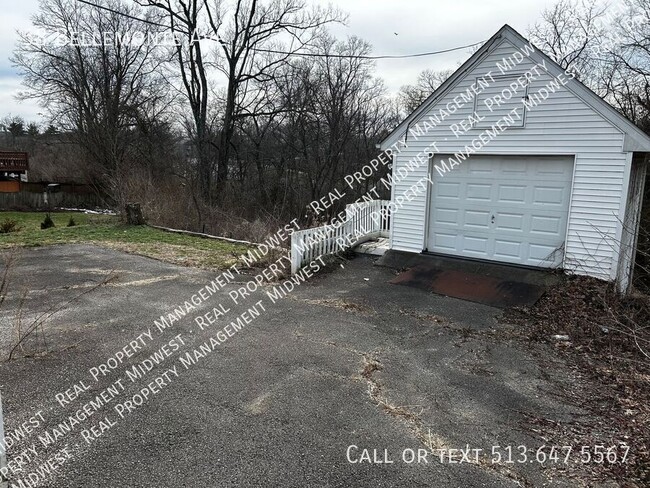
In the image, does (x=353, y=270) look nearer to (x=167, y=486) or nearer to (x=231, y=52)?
(x=167, y=486)

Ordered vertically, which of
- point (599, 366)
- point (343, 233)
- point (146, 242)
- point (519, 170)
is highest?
point (519, 170)

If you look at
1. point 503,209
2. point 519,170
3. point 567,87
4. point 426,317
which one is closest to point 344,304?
point 426,317

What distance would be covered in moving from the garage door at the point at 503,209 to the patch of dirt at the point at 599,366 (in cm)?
97

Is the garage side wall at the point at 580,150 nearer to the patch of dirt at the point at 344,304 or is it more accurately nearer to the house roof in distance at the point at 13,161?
the patch of dirt at the point at 344,304

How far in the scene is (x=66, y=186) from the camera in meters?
25.3

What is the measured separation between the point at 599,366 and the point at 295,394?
341 centimetres

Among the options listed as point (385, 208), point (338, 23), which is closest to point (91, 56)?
point (338, 23)

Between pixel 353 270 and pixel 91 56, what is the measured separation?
24.5 meters

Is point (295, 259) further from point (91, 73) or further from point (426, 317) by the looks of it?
point (91, 73)

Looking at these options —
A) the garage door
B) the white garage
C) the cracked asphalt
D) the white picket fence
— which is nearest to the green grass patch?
the white picket fence

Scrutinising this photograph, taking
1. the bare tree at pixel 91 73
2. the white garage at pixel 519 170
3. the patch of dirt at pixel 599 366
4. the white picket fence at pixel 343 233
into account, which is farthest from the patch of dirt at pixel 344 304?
the bare tree at pixel 91 73

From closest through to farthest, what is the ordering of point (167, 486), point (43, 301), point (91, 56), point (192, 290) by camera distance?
point (167, 486) < point (43, 301) < point (192, 290) < point (91, 56)

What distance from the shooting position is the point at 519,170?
805 centimetres

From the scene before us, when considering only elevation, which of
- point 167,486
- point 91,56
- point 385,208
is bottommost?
point 167,486
